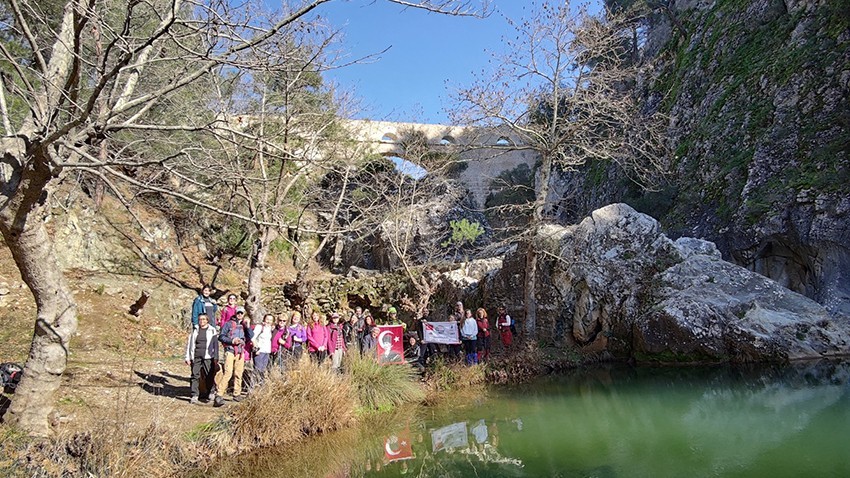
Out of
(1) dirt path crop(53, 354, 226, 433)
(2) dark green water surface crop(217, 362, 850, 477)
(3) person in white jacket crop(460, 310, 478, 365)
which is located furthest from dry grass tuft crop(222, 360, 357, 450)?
(3) person in white jacket crop(460, 310, 478, 365)

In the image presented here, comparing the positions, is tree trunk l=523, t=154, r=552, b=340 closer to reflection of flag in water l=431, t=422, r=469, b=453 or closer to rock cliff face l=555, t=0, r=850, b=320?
rock cliff face l=555, t=0, r=850, b=320

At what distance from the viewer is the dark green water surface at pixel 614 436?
5062 millimetres

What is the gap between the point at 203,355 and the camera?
7504 mm

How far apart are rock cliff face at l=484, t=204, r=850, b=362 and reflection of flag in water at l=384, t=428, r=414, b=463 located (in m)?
6.91

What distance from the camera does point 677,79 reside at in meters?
23.5

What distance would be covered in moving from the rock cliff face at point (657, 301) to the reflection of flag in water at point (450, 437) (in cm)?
629

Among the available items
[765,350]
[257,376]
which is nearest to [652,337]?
Result: [765,350]

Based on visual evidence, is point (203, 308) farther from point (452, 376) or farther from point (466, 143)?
point (466, 143)

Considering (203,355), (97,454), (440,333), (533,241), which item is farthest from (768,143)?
(97,454)

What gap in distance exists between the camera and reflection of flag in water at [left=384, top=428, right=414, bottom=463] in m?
5.98

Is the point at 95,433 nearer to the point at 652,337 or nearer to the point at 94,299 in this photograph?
the point at 94,299

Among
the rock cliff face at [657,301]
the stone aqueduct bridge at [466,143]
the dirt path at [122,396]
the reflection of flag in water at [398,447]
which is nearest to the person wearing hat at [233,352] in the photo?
the dirt path at [122,396]

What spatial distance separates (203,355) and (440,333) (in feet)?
18.2

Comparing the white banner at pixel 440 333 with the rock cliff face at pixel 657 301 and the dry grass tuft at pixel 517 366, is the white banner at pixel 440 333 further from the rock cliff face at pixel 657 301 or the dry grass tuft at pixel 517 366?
the rock cliff face at pixel 657 301
